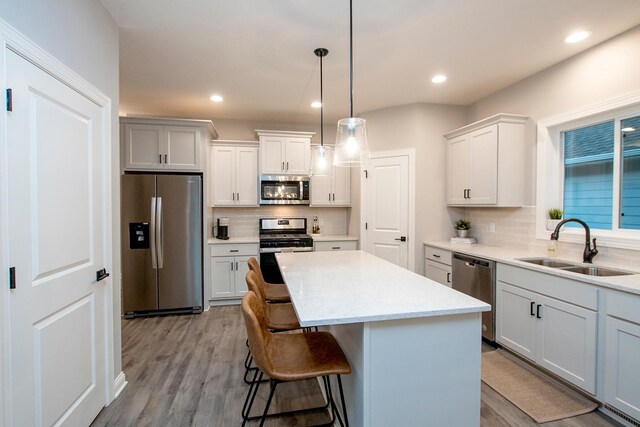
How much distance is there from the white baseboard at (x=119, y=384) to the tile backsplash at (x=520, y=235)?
390 centimetres

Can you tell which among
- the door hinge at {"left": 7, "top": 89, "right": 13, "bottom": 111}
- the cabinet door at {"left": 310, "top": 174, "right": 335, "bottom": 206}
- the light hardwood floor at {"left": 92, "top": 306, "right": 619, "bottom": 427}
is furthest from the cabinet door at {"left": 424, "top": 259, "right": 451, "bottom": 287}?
the door hinge at {"left": 7, "top": 89, "right": 13, "bottom": 111}

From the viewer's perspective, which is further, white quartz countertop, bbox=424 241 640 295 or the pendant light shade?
the pendant light shade

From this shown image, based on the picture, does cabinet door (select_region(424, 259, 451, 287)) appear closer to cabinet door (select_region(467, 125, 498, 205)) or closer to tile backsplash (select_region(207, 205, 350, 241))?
cabinet door (select_region(467, 125, 498, 205))

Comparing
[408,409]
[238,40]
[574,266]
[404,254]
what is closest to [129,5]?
[238,40]

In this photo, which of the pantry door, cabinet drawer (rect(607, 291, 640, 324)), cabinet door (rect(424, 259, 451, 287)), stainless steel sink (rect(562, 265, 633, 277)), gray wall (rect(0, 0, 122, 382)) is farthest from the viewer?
the pantry door

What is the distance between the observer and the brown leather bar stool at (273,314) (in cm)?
207

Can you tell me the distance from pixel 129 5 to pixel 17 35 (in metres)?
1.04

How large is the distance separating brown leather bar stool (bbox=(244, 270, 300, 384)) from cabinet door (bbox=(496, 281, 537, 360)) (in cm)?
194

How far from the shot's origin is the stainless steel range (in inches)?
169

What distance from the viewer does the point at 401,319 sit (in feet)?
4.88

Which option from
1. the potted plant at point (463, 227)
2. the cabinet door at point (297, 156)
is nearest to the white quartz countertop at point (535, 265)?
the potted plant at point (463, 227)

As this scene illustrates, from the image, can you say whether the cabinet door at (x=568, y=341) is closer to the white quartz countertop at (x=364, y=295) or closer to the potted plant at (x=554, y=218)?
the potted plant at (x=554, y=218)

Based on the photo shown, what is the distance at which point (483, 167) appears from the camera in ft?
11.3

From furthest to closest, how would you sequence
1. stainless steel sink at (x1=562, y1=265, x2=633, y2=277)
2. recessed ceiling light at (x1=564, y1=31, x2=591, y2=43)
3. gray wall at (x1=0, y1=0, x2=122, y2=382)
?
recessed ceiling light at (x1=564, y1=31, x2=591, y2=43), stainless steel sink at (x1=562, y1=265, x2=633, y2=277), gray wall at (x1=0, y1=0, x2=122, y2=382)
